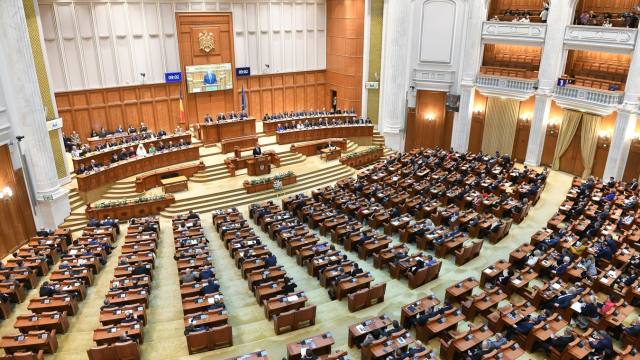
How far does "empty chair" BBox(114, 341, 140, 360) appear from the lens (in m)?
10.0

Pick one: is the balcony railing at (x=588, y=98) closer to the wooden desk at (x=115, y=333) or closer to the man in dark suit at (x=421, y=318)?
the man in dark suit at (x=421, y=318)

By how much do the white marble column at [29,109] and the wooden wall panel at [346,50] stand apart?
17.2 m

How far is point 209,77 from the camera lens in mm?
25641

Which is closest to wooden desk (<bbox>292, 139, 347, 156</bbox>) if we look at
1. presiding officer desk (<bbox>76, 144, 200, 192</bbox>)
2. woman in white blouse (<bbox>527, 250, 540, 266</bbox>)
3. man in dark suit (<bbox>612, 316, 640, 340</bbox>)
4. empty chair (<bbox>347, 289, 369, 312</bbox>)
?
presiding officer desk (<bbox>76, 144, 200, 192</bbox>)

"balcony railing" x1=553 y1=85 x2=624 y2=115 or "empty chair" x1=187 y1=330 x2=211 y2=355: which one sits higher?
"balcony railing" x1=553 y1=85 x2=624 y2=115

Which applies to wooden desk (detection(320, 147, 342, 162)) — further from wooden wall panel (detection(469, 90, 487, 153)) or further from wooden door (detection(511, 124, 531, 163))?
wooden door (detection(511, 124, 531, 163))

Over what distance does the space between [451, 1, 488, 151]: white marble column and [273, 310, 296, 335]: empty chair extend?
18.0 m

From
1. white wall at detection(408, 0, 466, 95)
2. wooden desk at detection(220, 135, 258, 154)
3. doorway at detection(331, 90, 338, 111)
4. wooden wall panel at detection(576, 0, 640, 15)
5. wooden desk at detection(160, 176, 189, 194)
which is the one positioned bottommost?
wooden desk at detection(160, 176, 189, 194)

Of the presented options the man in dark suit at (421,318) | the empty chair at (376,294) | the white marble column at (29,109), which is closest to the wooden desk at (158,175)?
the white marble column at (29,109)

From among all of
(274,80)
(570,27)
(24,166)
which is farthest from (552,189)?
(24,166)

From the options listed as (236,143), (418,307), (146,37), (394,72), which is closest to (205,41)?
(146,37)

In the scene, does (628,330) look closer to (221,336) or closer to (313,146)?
(221,336)

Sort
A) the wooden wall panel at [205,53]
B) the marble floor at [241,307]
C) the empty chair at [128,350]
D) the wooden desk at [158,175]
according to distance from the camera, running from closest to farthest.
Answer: the empty chair at [128,350] → the marble floor at [241,307] → the wooden desk at [158,175] → the wooden wall panel at [205,53]

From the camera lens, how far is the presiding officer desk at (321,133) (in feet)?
82.7
